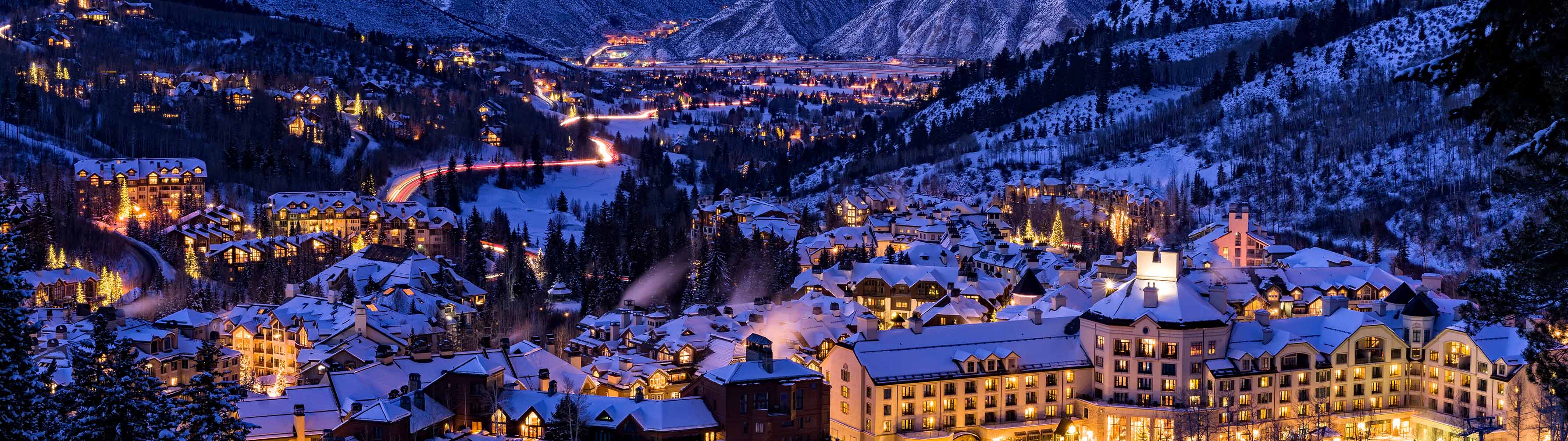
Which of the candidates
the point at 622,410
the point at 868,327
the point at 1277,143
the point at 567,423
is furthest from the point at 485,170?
the point at 567,423

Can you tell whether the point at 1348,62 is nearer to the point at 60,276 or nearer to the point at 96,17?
the point at 60,276

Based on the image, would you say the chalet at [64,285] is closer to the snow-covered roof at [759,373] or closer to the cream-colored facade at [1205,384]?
the snow-covered roof at [759,373]

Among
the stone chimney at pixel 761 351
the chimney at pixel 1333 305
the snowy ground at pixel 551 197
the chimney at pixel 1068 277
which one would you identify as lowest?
the stone chimney at pixel 761 351

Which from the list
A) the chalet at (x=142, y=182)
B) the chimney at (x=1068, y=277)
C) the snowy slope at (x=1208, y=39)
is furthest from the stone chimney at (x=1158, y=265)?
the snowy slope at (x=1208, y=39)

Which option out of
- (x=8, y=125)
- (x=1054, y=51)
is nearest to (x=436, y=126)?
(x=8, y=125)

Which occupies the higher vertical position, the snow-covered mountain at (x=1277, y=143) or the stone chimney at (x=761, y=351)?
the snow-covered mountain at (x=1277, y=143)

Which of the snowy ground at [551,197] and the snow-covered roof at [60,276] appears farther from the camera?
the snowy ground at [551,197]
